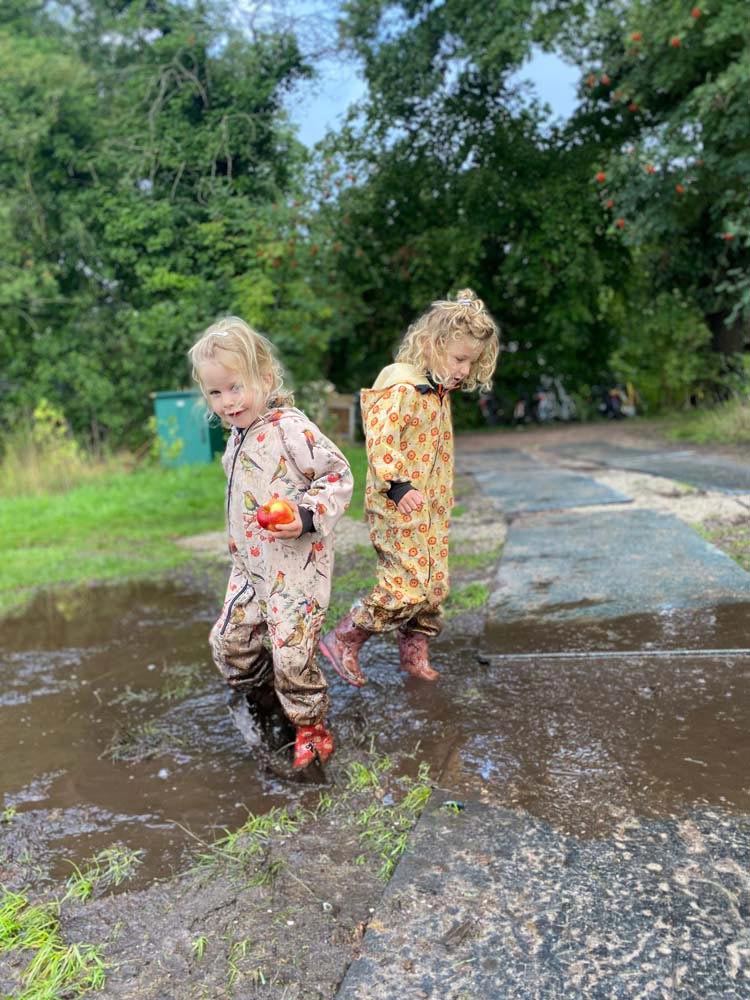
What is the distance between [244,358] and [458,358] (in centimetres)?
83

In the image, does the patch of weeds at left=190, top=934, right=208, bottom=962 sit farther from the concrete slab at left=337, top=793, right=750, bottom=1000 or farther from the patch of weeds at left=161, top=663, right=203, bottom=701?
the patch of weeds at left=161, top=663, right=203, bottom=701

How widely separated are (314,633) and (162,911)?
0.87m

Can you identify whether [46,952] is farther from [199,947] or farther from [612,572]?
[612,572]

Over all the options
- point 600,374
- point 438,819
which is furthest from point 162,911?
point 600,374

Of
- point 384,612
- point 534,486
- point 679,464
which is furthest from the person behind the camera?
point 679,464

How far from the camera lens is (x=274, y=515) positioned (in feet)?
7.55

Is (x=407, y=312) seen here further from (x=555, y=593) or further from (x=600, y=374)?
(x=555, y=593)

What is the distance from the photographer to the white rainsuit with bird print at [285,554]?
252 cm

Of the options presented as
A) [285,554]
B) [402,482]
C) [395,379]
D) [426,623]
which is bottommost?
[426,623]

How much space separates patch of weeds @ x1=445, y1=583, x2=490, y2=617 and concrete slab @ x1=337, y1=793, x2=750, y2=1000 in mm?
2013

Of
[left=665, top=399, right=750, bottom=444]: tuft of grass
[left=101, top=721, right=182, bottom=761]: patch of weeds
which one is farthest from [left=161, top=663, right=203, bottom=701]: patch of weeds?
[left=665, top=399, right=750, bottom=444]: tuft of grass

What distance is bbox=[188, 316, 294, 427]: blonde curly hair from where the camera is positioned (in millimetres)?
2480

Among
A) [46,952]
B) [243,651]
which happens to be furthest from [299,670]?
[46,952]

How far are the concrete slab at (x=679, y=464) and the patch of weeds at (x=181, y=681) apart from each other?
4128 millimetres
